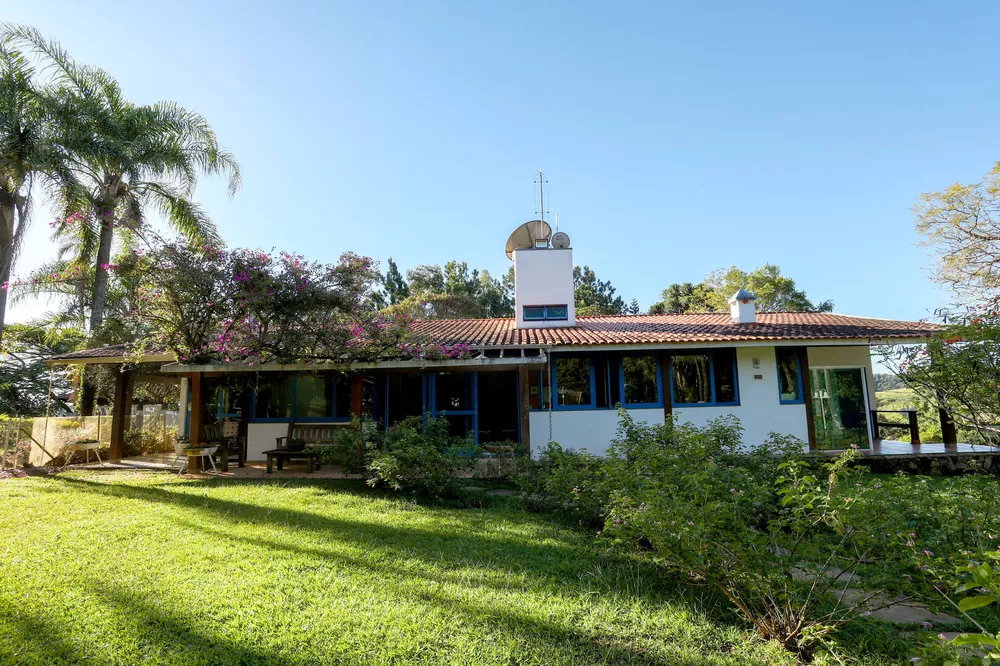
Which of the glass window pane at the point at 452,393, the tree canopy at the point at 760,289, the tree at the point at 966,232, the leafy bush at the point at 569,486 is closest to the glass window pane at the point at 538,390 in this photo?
the glass window pane at the point at 452,393

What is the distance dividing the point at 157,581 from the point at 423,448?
4.16m

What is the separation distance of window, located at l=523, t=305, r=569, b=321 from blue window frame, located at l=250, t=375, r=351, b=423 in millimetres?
6189

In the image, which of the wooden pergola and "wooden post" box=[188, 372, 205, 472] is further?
the wooden pergola

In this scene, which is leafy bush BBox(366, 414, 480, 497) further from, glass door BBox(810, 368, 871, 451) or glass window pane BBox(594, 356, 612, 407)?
glass door BBox(810, 368, 871, 451)

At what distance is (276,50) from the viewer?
36.2ft

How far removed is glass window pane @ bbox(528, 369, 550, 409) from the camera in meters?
12.7

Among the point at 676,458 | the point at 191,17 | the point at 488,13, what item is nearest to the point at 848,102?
the point at 488,13

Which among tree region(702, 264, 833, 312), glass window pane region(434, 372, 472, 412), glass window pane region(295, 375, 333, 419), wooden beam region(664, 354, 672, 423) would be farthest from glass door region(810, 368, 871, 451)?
tree region(702, 264, 833, 312)

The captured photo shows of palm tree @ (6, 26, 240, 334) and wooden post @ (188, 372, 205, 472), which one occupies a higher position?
palm tree @ (6, 26, 240, 334)

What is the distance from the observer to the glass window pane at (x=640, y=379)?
1294 cm

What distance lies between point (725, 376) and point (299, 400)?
36.5 feet

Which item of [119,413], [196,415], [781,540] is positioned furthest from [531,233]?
[781,540]

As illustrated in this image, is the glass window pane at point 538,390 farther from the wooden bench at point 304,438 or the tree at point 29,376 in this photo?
the tree at point 29,376

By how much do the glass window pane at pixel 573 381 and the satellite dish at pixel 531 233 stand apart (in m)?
6.42
